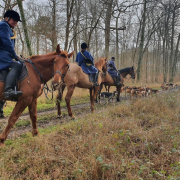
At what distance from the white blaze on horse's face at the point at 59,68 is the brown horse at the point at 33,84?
0.06 m

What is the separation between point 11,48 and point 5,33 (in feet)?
1.13

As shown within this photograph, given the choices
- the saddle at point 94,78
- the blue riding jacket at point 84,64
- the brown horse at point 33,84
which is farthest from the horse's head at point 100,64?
the brown horse at point 33,84

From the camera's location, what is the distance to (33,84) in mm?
3980

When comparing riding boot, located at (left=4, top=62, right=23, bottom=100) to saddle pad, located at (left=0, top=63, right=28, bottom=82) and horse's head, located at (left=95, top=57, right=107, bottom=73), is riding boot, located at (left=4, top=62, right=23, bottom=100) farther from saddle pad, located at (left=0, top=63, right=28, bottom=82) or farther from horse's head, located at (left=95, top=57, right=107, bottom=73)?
horse's head, located at (left=95, top=57, right=107, bottom=73)

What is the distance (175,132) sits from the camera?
4363mm

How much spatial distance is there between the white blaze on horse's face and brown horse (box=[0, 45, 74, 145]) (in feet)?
0.21

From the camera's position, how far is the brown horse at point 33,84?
12.5 feet

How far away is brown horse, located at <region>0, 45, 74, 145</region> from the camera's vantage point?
3807 mm

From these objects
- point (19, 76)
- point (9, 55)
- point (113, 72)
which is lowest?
point (19, 76)

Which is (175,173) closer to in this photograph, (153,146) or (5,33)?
(153,146)

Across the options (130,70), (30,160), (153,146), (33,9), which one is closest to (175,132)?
(153,146)

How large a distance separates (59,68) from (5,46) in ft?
4.50

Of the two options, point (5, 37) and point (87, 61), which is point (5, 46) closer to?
point (5, 37)

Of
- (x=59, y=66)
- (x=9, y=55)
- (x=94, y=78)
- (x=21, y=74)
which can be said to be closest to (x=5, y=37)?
(x=9, y=55)
